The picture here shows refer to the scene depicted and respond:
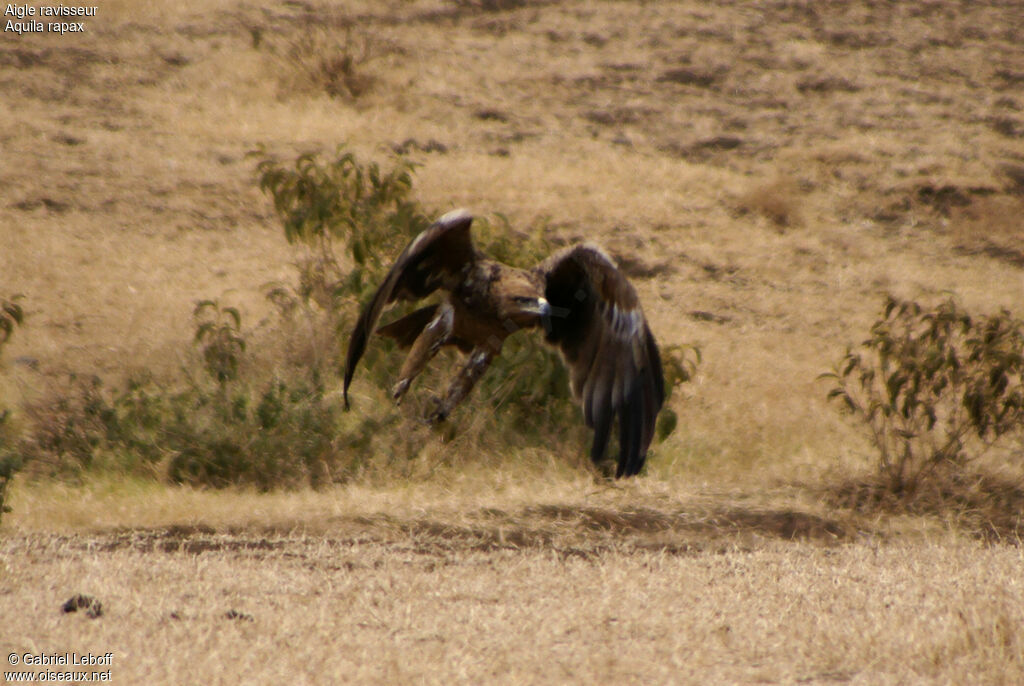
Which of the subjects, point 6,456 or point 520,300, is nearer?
point 520,300

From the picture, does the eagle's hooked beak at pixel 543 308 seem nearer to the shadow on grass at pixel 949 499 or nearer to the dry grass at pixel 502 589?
the dry grass at pixel 502 589

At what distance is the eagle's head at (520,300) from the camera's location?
6.27 meters

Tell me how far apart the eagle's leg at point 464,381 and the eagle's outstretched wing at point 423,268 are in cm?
50

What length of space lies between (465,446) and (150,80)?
11.5m

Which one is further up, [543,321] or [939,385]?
[543,321]

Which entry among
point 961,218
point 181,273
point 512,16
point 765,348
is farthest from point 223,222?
point 961,218

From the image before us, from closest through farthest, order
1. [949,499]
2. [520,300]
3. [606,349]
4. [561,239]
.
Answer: [520,300], [606,349], [949,499], [561,239]

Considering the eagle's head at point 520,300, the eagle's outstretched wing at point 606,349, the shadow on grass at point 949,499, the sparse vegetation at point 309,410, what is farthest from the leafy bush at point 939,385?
the eagle's head at point 520,300

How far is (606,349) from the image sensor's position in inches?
257

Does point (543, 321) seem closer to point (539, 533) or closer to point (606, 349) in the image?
point (606, 349)

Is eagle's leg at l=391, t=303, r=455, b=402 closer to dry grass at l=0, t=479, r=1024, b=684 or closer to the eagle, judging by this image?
the eagle

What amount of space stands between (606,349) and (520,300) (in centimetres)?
59

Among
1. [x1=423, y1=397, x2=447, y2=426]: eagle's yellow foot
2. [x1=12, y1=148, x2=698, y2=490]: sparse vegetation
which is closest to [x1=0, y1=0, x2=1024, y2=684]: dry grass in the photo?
[x1=12, y1=148, x2=698, y2=490]: sparse vegetation

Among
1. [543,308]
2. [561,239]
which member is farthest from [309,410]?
[561,239]
